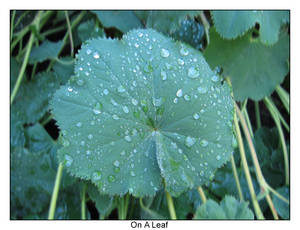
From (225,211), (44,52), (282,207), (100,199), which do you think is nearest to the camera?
(225,211)

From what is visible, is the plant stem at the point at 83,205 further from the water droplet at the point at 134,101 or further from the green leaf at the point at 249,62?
the green leaf at the point at 249,62

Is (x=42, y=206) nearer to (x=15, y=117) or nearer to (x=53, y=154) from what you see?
(x=53, y=154)

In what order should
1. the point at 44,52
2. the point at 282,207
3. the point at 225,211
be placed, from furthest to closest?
the point at 44,52 < the point at 282,207 < the point at 225,211

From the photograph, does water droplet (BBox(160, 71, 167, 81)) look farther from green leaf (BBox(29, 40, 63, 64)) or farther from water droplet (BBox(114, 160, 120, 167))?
green leaf (BBox(29, 40, 63, 64))

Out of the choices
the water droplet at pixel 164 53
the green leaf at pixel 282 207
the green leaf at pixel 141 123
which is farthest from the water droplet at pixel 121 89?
the green leaf at pixel 282 207

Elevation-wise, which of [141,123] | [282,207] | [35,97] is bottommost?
[282,207]

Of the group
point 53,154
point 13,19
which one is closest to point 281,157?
point 53,154

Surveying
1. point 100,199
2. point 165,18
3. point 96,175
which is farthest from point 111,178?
point 165,18

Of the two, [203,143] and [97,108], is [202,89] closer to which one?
[203,143]
